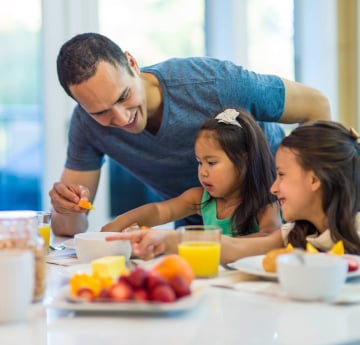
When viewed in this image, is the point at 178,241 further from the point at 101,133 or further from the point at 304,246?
the point at 101,133

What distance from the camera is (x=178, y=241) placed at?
4.37 ft

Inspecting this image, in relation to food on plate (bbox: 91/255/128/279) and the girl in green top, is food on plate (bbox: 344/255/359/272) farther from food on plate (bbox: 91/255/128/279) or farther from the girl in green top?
the girl in green top

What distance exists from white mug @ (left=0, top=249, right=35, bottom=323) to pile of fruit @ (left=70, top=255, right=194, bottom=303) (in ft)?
0.29

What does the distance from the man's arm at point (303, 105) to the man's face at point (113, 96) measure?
49 cm

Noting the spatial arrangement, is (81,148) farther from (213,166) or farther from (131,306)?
(131,306)

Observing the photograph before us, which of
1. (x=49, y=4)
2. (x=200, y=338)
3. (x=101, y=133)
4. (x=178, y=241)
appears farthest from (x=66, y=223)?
(x=200, y=338)

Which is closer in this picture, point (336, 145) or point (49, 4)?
point (336, 145)

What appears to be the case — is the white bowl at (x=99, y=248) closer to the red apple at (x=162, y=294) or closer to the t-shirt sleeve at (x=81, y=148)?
the red apple at (x=162, y=294)

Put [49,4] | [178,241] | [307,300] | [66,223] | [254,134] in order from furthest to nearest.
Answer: [49,4]
[66,223]
[254,134]
[178,241]
[307,300]

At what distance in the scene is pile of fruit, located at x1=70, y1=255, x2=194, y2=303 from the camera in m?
0.96

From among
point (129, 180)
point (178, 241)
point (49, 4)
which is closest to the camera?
point (178, 241)

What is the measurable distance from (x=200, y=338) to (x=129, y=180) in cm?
244

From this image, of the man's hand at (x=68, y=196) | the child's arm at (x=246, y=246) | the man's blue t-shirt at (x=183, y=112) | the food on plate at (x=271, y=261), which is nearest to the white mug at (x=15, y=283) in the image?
the food on plate at (x=271, y=261)

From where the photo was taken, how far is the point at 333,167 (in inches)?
60.2
